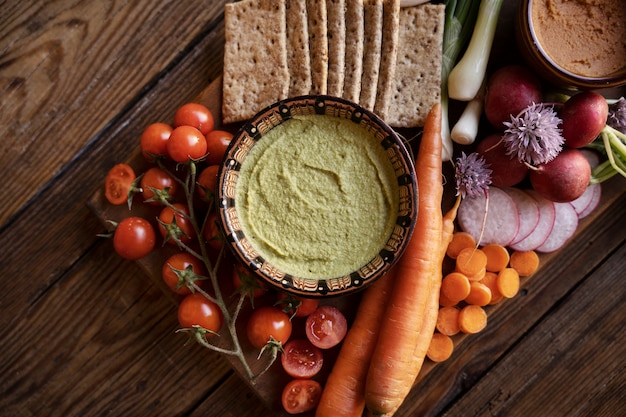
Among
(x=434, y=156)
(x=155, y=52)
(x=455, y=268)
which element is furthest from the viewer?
(x=155, y=52)

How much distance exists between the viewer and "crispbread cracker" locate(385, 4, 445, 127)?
2.08m

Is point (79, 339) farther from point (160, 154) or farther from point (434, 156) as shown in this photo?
point (434, 156)

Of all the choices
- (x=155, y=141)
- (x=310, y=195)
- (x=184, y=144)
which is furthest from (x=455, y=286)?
(x=155, y=141)

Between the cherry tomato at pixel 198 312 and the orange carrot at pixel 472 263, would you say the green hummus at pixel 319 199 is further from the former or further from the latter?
the orange carrot at pixel 472 263

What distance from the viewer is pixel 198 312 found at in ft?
6.45

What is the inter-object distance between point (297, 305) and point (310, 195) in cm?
41

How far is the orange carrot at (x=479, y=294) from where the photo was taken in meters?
2.07

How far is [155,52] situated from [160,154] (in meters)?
0.53

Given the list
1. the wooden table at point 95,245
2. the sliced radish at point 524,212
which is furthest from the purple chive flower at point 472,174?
the wooden table at point 95,245

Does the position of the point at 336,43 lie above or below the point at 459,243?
above

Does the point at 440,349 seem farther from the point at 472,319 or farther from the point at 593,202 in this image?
the point at 593,202

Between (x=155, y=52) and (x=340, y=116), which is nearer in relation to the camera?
(x=340, y=116)

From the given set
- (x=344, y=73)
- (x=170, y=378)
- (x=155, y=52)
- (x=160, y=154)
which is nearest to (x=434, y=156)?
(x=344, y=73)

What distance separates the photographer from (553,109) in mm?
2041
